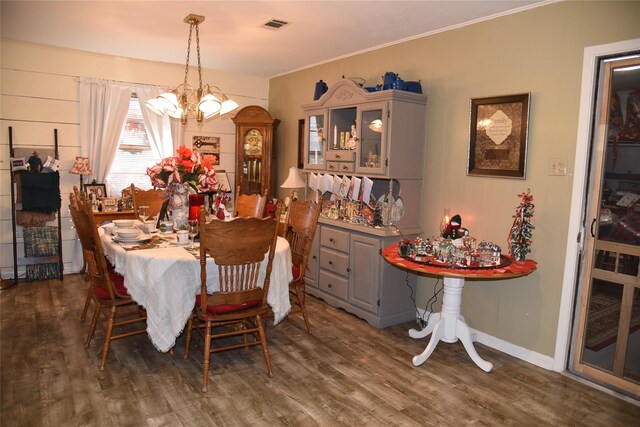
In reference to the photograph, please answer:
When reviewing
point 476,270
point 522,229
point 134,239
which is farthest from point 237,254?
point 522,229

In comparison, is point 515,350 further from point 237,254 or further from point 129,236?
point 129,236

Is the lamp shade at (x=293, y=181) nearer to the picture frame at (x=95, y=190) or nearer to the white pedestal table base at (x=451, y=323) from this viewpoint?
the picture frame at (x=95, y=190)

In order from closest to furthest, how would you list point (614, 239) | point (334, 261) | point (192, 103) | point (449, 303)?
1. point (614, 239)
2. point (449, 303)
3. point (192, 103)
4. point (334, 261)

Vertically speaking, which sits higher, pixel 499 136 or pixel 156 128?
pixel 156 128

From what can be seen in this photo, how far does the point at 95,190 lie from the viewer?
5.17 meters

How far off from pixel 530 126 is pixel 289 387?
7.85 ft

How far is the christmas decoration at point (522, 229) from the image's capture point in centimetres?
317

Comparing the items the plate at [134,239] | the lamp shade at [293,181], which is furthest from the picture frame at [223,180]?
the plate at [134,239]

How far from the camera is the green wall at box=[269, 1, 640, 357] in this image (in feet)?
9.87

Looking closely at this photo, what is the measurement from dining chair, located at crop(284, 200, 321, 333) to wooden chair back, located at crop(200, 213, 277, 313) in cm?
70

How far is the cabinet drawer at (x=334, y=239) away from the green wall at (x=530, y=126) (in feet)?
2.35

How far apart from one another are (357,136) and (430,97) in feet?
2.29

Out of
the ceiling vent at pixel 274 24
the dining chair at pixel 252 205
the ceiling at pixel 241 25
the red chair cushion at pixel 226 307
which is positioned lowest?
the red chair cushion at pixel 226 307

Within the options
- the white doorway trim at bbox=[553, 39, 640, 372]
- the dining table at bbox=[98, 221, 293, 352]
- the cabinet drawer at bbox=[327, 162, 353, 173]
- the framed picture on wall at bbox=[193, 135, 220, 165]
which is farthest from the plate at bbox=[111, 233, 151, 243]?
the white doorway trim at bbox=[553, 39, 640, 372]
